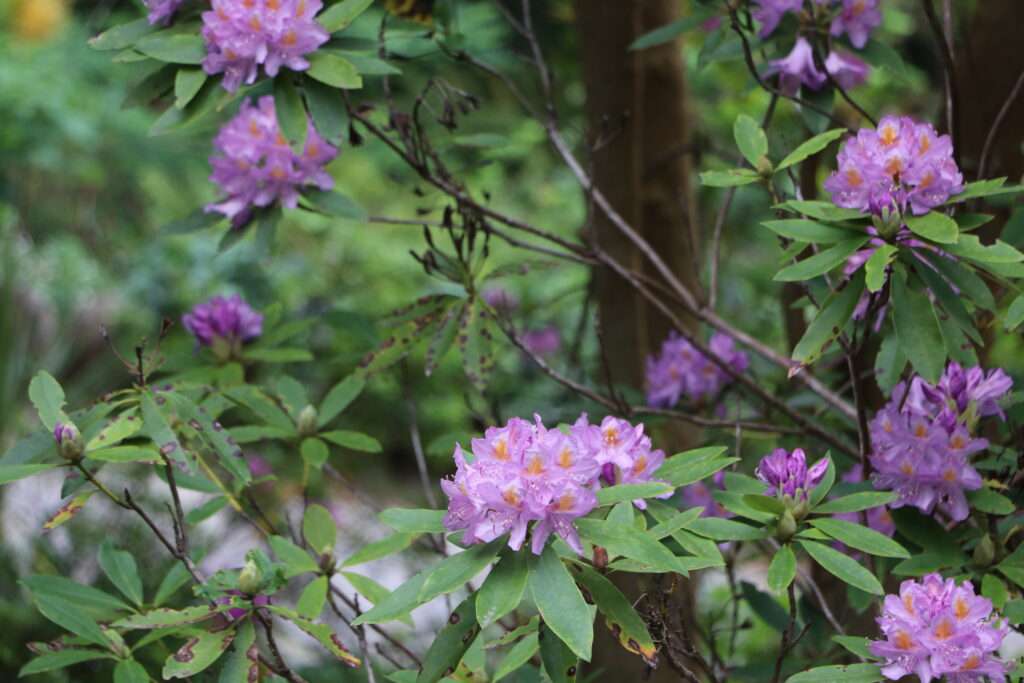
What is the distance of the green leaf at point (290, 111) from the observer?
144cm

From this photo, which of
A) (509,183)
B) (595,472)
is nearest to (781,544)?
(595,472)

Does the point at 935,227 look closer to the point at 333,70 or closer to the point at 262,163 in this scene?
the point at 333,70

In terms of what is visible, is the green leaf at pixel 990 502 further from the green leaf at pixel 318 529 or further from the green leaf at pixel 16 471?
the green leaf at pixel 16 471

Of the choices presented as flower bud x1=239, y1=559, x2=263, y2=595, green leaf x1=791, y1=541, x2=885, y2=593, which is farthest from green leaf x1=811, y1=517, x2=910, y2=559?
flower bud x1=239, y1=559, x2=263, y2=595

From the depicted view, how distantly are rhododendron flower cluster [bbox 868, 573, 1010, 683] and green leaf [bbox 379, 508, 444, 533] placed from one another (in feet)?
1.28

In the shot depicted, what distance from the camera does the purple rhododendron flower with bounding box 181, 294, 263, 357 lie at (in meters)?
1.75

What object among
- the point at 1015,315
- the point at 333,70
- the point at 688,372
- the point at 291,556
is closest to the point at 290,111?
the point at 333,70

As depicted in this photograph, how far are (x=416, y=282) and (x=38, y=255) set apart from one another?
1729 mm

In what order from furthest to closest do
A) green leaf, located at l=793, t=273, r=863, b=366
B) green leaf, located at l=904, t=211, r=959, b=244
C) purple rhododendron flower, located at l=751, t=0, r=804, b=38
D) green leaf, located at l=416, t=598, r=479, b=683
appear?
purple rhododendron flower, located at l=751, t=0, r=804, b=38, green leaf, located at l=793, t=273, r=863, b=366, green leaf, located at l=904, t=211, r=959, b=244, green leaf, located at l=416, t=598, r=479, b=683

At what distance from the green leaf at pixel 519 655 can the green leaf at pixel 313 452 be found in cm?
51

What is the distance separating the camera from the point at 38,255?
219 inches

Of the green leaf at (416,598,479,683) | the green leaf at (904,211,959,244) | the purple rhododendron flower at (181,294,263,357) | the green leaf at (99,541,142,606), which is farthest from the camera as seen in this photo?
the purple rhododendron flower at (181,294,263,357)

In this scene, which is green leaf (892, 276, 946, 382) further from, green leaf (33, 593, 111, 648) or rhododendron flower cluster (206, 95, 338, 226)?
green leaf (33, 593, 111, 648)

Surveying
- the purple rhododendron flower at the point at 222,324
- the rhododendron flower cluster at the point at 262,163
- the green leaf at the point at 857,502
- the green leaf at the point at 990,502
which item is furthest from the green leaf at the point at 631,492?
the purple rhododendron flower at the point at 222,324
